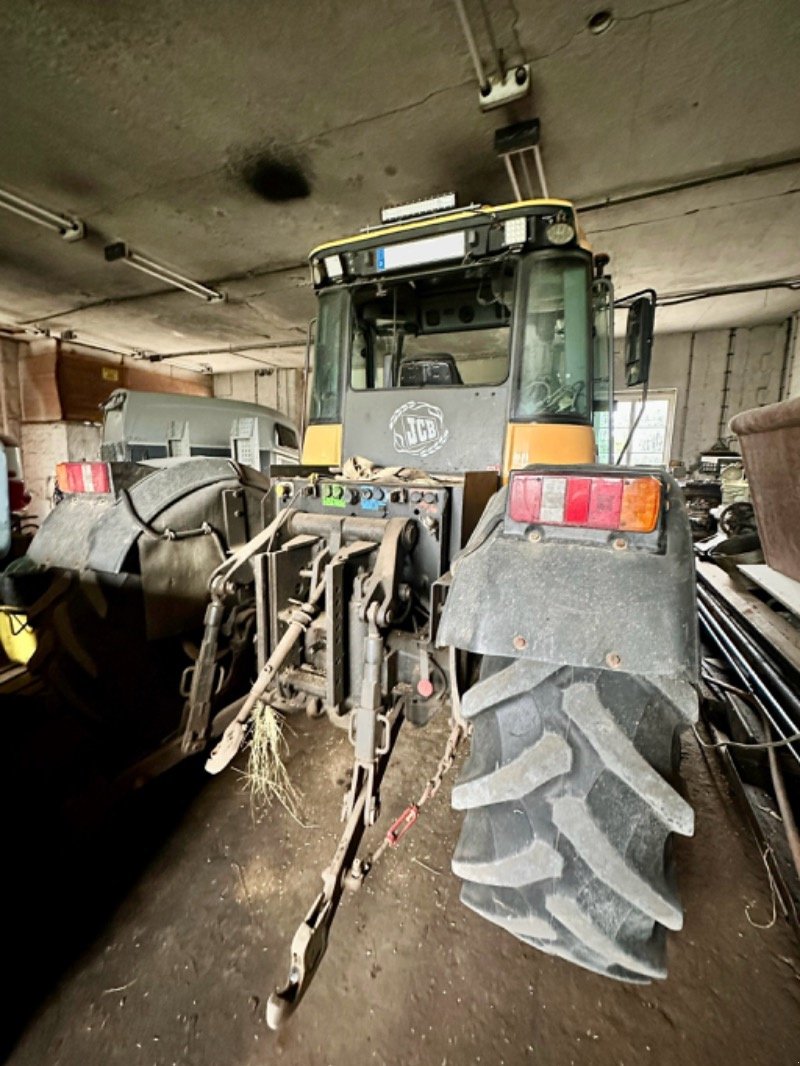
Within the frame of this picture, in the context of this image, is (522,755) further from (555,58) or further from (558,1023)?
(555,58)

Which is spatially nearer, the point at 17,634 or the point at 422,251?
the point at 17,634

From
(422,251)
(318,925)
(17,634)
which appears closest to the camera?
(318,925)

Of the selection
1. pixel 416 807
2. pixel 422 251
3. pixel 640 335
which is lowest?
pixel 416 807

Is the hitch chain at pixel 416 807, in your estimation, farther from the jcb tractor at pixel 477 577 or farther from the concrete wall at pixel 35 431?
the concrete wall at pixel 35 431

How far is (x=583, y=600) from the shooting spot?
96 cm

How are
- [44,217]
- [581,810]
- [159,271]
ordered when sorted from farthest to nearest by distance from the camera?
[159,271] < [44,217] < [581,810]

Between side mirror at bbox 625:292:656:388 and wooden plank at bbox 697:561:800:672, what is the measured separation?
1.53m

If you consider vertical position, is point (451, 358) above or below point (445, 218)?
below

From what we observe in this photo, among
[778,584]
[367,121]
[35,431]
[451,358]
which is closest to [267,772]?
[451,358]

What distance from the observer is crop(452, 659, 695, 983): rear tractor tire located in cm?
89

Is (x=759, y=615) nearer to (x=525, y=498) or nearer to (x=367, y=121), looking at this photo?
(x=525, y=498)

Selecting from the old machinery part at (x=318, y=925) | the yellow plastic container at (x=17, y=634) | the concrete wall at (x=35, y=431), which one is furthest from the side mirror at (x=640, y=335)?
the concrete wall at (x=35, y=431)

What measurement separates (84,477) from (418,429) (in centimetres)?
154

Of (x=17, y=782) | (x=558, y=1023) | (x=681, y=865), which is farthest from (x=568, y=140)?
(x=17, y=782)
